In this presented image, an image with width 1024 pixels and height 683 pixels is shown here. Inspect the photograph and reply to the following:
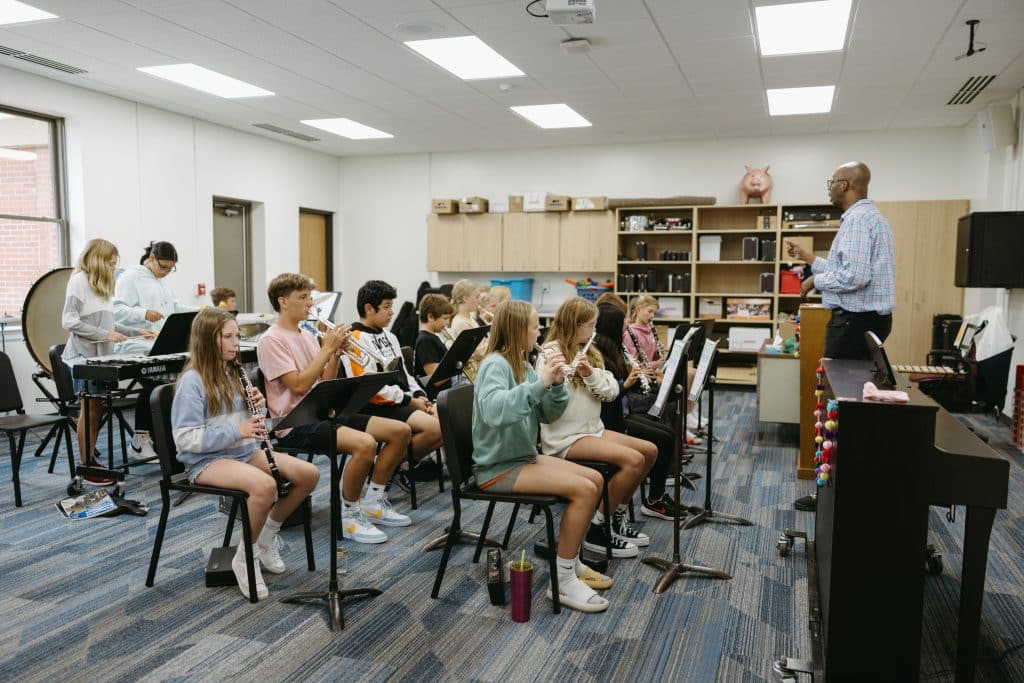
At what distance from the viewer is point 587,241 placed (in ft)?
28.5

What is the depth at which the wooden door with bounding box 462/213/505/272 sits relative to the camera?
29.8 feet

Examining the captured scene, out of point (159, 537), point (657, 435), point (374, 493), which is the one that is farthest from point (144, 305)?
point (657, 435)

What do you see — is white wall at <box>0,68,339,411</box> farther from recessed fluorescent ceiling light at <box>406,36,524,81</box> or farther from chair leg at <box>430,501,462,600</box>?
chair leg at <box>430,501,462,600</box>

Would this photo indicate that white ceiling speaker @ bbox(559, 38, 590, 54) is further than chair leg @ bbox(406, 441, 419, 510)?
Yes

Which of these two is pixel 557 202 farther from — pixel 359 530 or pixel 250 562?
pixel 250 562

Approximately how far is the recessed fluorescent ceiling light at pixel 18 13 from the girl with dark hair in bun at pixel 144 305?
1.50 meters

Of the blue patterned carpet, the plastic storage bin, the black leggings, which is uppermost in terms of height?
the plastic storage bin

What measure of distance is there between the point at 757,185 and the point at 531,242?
2.63 m

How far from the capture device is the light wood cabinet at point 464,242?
9.11m

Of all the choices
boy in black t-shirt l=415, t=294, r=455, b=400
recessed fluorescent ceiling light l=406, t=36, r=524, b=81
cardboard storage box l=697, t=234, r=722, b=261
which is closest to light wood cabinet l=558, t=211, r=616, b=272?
cardboard storage box l=697, t=234, r=722, b=261

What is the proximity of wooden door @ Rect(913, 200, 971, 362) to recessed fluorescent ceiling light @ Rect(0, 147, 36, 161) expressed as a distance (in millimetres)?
8368

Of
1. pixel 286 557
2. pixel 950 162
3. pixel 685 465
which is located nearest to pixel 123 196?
pixel 286 557

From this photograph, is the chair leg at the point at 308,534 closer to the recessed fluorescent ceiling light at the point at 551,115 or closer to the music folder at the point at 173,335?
the music folder at the point at 173,335

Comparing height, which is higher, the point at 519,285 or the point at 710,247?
the point at 710,247
